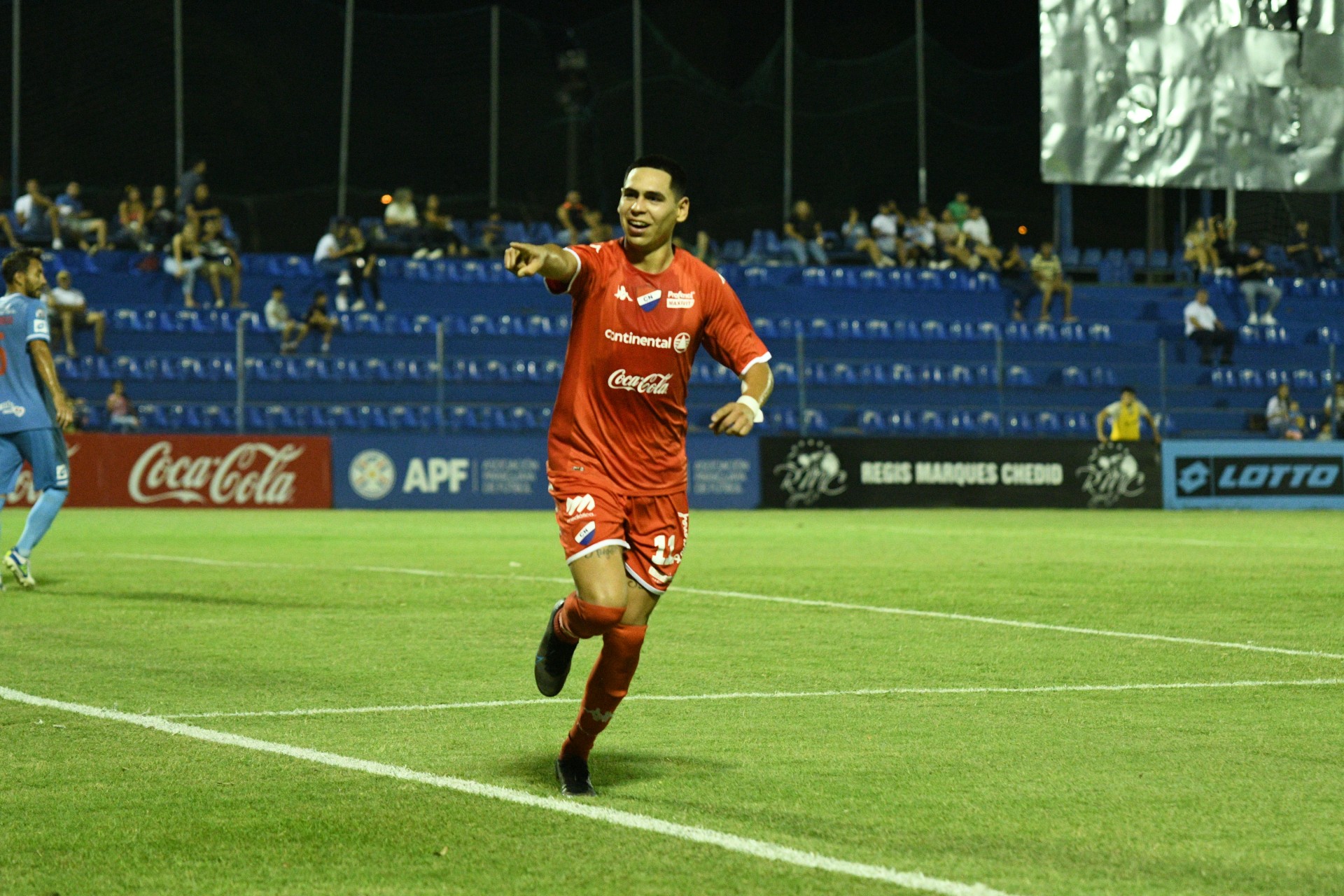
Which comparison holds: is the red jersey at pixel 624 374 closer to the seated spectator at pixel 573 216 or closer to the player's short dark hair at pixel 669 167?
the player's short dark hair at pixel 669 167

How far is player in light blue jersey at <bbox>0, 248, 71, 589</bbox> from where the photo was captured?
1140 cm

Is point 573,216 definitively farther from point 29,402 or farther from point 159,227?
point 29,402

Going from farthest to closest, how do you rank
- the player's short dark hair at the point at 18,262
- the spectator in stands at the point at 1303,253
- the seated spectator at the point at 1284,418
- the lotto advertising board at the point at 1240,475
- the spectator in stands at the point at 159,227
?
the spectator in stands at the point at 1303,253, the spectator in stands at the point at 159,227, the seated spectator at the point at 1284,418, the lotto advertising board at the point at 1240,475, the player's short dark hair at the point at 18,262

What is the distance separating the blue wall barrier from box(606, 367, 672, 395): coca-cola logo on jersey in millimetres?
20687

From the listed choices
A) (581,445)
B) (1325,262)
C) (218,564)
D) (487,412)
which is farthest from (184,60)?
(581,445)

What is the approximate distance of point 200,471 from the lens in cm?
2575

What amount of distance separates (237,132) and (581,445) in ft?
97.1

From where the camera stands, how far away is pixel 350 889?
13.5ft

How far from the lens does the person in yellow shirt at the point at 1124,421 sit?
27547mm

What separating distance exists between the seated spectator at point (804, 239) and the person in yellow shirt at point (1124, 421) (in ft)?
23.2

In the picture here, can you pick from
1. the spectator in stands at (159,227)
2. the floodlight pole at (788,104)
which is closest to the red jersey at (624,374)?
the spectator in stands at (159,227)

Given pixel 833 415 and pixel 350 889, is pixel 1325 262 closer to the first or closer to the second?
pixel 833 415

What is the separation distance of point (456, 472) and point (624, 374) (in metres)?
21.2

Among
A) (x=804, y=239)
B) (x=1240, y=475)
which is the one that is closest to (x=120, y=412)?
(x=804, y=239)
